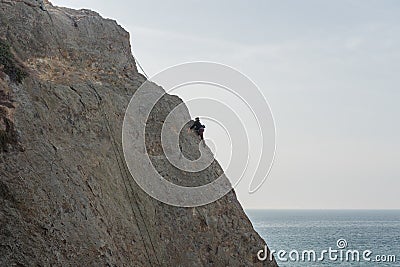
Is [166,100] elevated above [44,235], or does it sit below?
above

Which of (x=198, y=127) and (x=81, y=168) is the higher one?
(x=198, y=127)

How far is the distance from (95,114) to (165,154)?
387 centimetres

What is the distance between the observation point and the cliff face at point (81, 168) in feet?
60.8

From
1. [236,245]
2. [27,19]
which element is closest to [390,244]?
[236,245]

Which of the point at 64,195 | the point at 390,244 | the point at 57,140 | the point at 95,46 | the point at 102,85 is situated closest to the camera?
the point at 64,195

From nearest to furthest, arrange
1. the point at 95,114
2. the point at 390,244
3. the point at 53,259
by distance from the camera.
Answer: the point at 53,259
the point at 95,114
the point at 390,244

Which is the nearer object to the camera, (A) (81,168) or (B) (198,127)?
(A) (81,168)

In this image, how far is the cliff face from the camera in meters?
A: 18.5

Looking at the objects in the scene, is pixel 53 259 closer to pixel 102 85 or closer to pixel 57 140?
pixel 57 140

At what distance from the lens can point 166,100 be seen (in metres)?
27.4

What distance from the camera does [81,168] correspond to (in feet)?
67.5

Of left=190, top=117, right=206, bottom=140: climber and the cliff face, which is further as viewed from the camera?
left=190, top=117, right=206, bottom=140: climber

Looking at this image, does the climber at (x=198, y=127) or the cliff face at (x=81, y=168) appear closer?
the cliff face at (x=81, y=168)

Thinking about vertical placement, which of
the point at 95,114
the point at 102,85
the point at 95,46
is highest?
the point at 95,46
